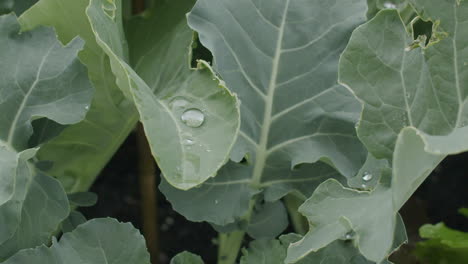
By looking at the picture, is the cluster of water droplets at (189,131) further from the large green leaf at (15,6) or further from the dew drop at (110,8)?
the large green leaf at (15,6)

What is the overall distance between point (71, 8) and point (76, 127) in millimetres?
187

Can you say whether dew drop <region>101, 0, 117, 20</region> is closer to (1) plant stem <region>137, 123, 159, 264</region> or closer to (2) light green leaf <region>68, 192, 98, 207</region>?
(2) light green leaf <region>68, 192, 98, 207</region>

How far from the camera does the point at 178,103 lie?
670 millimetres

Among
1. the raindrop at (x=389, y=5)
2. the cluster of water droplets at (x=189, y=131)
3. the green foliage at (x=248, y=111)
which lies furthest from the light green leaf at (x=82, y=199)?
the raindrop at (x=389, y=5)

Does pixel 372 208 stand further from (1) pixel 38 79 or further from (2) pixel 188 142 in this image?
(1) pixel 38 79

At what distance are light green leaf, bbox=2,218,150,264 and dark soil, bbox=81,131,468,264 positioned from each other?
61 centimetres

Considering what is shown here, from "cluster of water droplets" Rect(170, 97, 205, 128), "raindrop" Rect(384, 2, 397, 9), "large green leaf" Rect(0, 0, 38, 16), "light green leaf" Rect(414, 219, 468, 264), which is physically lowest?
"light green leaf" Rect(414, 219, 468, 264)

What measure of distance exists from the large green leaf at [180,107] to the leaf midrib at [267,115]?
100mm

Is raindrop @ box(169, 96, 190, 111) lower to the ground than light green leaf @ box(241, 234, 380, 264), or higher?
higher

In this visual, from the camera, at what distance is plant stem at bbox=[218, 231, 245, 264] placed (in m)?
0.91

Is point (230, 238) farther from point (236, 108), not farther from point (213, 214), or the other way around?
point (236, 108)

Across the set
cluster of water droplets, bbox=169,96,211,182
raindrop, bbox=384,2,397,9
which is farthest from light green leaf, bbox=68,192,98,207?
raindrop, bbox=384,2,397,9

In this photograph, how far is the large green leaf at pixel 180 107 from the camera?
1.88 feet

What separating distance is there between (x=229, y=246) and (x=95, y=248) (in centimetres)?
26
